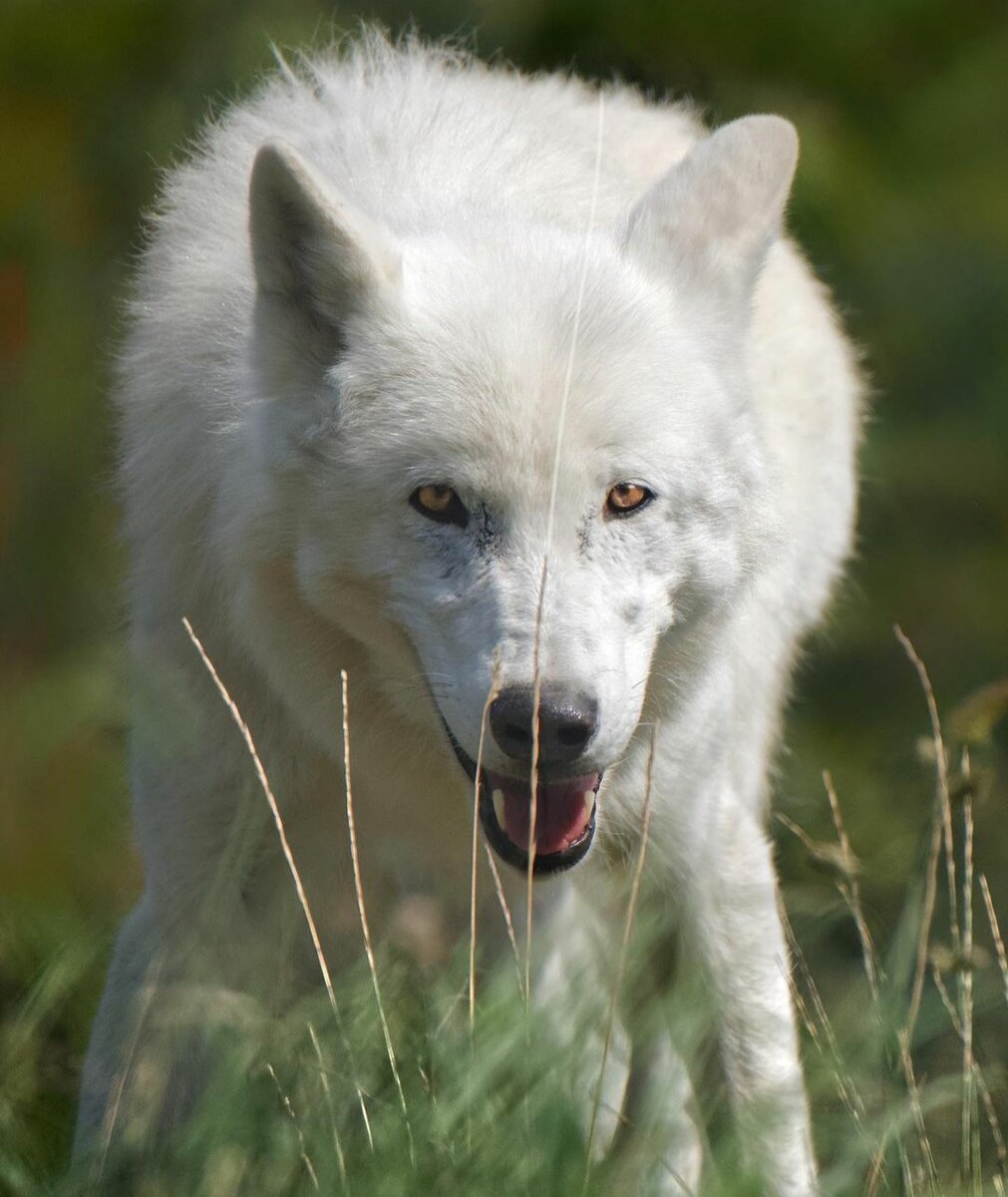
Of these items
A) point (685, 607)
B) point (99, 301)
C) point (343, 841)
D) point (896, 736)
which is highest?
point (685, 607)

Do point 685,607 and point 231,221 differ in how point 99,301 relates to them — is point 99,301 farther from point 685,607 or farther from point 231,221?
point 685,607

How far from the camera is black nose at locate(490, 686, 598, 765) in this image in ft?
9.26

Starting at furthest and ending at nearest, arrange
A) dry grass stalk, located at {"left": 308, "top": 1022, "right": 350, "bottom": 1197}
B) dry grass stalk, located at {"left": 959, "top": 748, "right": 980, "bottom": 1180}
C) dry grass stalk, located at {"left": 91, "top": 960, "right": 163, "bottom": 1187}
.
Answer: dry grass stalk, located at {"left": 959, "top": 748, "right": 980, "bottom": 1180}, dry grass stalk, located at {"left": 91, "top": 960, "right": 163, "bottom": 1187}, dry grass stalk, located at {"left": 308, "top": 1022, "right": 350, "bottom": 1197}

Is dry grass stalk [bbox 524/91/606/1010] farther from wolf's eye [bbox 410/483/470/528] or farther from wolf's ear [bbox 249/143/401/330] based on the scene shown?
wolf's ear [bbox 249/143/401/330]

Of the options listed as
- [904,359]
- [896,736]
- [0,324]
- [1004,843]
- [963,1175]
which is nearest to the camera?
[963,1175]

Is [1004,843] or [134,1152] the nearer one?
[134,1152]

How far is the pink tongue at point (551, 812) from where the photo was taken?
10.2 feet

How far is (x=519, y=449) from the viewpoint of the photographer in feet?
10.0

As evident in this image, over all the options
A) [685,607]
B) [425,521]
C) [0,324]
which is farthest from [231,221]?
[0,324]

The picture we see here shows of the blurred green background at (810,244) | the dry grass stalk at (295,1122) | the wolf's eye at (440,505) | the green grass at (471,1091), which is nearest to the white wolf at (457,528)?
the wolf's eye at (440,505)

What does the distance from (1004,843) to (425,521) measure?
218 inches

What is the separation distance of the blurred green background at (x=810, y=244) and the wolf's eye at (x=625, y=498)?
5061 millimetres

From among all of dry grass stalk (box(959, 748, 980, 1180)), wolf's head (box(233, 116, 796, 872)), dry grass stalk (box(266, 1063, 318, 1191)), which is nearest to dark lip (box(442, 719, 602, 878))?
wolf's head (box(233, 116, 796, 872))

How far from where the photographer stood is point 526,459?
3057 mm
